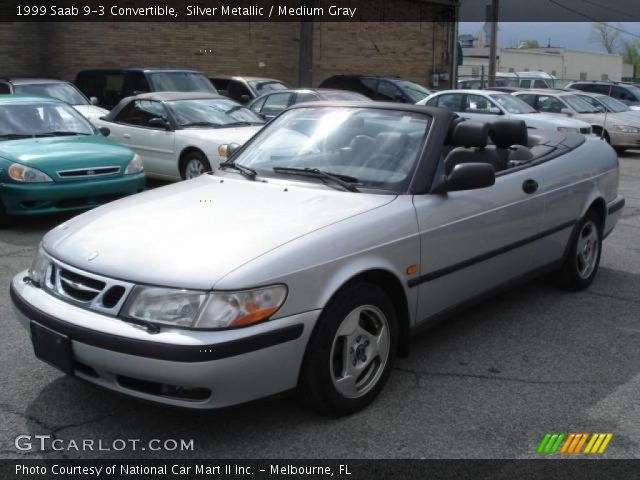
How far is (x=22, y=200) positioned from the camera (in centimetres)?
740

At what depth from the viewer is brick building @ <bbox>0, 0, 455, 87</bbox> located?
17906mm

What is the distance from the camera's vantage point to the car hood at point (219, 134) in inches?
376

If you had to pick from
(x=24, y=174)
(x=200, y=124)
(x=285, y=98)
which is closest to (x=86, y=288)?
(x=24, y=174)

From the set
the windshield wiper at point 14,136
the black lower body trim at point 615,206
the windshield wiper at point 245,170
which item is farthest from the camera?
the windshield wiper at point 14,136

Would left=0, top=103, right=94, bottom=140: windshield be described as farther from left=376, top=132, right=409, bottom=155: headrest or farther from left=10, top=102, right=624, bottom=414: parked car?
left=376, top=132, right=409, bottom=155: headrest

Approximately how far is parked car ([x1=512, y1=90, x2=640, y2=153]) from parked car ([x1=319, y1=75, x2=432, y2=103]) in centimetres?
276

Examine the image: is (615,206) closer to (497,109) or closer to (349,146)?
(349,146)

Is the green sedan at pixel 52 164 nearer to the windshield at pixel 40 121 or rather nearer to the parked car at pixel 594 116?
the windshield at pixel 40 121

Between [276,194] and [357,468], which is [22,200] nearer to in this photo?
[276,194]

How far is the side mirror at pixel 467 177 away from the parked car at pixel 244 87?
12565 millimetres

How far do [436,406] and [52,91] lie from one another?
10.9 metres

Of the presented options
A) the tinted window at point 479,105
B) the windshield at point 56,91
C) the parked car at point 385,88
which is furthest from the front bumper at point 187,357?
the parked car at point 385,88

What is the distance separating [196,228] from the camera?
138 inches

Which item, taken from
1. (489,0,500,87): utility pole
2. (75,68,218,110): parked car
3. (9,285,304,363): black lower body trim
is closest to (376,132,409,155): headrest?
(9,285,304,363): black lower body trim
